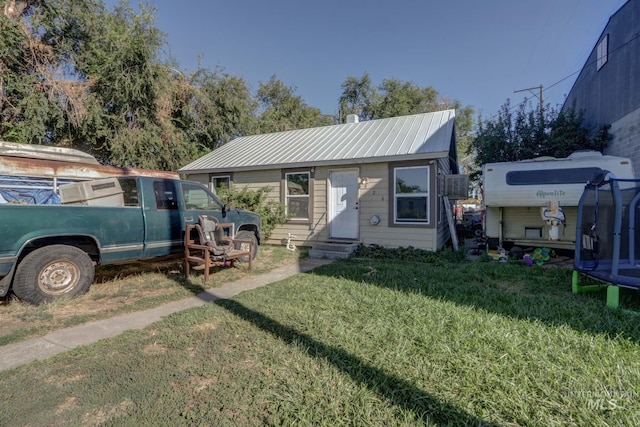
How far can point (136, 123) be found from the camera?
1296cm

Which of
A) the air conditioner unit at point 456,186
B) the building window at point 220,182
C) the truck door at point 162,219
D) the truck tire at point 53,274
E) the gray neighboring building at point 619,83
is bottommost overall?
the truck tire at point 53,274

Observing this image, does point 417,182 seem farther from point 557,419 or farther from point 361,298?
point 557,419

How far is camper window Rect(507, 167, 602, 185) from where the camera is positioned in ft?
24.0

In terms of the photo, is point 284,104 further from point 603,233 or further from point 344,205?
point 603,233

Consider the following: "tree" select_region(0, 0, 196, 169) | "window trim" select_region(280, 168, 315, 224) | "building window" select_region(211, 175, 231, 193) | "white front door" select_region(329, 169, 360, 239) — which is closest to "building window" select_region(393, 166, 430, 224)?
"white front door" select_region(329, 169, 360, 239)

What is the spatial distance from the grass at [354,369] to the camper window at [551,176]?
4.21 m

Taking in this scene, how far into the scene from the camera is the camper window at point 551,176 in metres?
7.30

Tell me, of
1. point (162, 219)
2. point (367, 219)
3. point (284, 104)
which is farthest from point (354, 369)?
point (284, 104)

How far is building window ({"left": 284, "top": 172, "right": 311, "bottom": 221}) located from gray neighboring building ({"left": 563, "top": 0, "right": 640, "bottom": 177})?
8.88 meters

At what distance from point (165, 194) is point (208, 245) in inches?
46.6

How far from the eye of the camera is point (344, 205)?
9070 mm

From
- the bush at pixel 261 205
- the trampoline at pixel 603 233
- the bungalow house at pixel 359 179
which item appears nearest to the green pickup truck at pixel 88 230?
the bush at pixel 261 205

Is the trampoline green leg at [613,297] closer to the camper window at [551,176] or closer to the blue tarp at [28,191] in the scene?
the camper window at [551,176]

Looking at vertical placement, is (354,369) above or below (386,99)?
below
